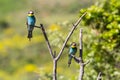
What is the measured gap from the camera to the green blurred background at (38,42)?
1123 centimetres

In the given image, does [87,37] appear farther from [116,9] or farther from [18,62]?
[18,62]

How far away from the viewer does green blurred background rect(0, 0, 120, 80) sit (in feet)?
36.8

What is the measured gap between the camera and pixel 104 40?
10.9 metres

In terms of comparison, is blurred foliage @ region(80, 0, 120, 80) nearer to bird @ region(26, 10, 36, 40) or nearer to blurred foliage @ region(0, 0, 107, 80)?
blurred foliage @ region(0, 0, 107, 80)

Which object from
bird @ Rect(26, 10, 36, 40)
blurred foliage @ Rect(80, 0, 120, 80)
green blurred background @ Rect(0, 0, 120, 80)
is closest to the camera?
bird @ Rect(26, 10, 36, 40)

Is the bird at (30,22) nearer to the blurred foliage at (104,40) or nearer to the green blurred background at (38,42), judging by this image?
the green blurred background at (38,42)

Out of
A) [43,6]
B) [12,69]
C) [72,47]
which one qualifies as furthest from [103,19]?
[43,6]

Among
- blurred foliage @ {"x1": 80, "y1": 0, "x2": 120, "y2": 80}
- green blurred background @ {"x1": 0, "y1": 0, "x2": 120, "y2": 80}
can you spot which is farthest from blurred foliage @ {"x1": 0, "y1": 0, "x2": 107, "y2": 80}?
blurred foliage @ {"x1": 80, "y1": 0, "x2": 120, "y2": 80}

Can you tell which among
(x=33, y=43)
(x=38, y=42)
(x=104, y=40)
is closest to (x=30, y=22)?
(x=104, y=40)

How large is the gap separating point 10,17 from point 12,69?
50575mm

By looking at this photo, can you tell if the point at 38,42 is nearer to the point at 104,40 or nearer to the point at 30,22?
the point at 104,40

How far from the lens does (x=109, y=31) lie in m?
10.6

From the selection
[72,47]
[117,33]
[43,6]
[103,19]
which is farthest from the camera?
[43,6]

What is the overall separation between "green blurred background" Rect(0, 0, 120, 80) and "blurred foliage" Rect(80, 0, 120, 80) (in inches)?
2.3
